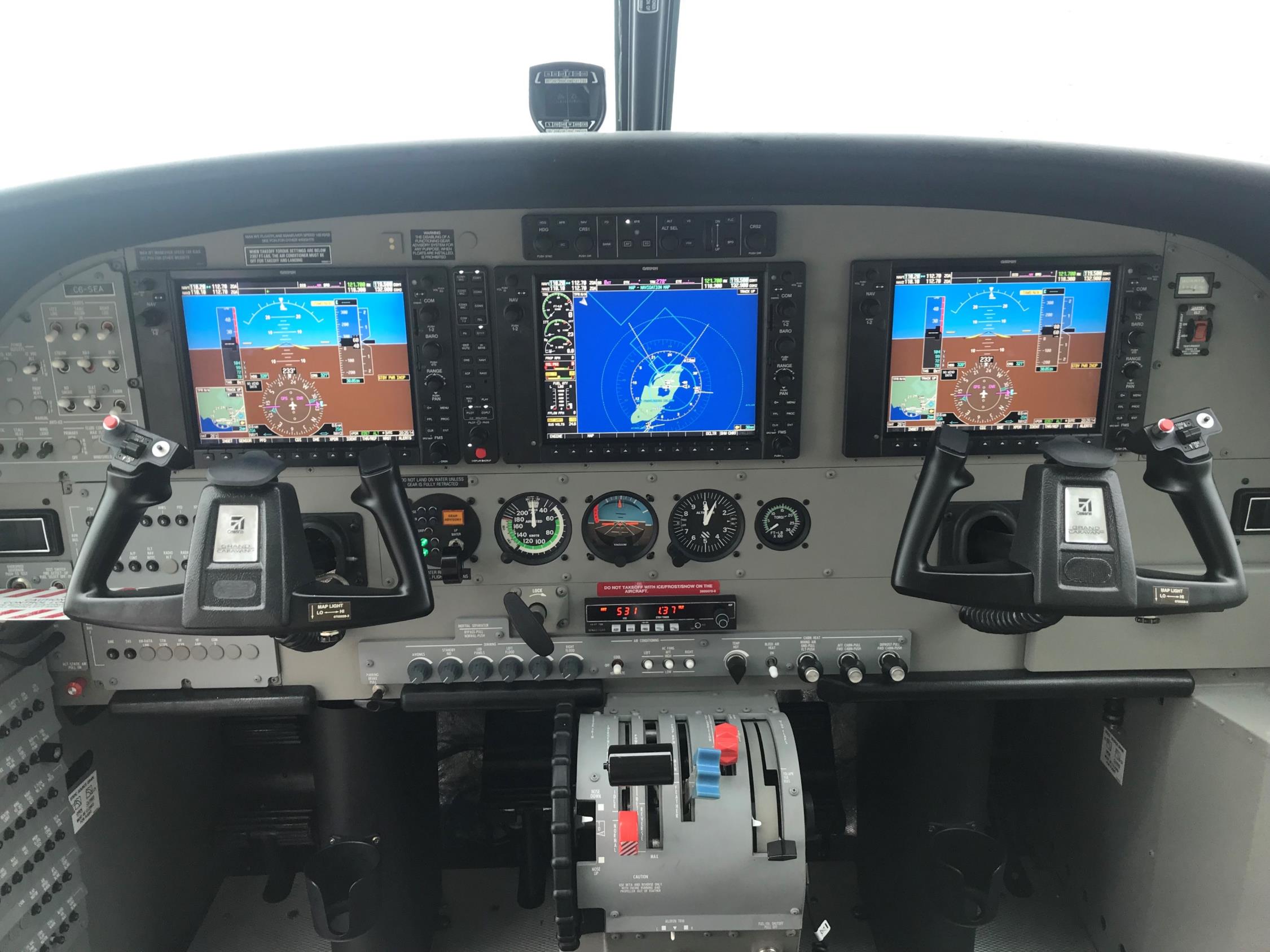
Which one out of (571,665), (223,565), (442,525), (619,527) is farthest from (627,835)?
(223,565)

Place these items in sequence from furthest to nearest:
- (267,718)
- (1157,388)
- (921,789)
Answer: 1. (267,718)
2. (921,789)
3. (1157,388)

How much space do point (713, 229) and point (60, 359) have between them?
1.35 metres

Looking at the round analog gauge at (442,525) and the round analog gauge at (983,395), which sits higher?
the round analog gauge at (983,395)

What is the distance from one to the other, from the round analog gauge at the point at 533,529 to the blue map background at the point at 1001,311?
80 centimetres

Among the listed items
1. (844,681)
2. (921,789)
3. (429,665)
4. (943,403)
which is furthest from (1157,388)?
(429,665)

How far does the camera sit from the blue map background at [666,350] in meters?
1.54

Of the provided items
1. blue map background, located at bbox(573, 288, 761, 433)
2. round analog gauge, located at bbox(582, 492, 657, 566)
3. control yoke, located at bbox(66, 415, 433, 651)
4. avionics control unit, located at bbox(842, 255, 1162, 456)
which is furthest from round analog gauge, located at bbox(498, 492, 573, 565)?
avionics control unit, located at bbox(842, 255, 1162, 456)

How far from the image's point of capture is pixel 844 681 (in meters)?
1.68

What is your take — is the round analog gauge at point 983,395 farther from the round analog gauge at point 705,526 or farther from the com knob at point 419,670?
the com knob at point 419,670

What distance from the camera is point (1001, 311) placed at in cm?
155

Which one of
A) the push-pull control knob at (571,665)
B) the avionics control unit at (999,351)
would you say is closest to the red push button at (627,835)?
the push-pull control knob at (571,665)

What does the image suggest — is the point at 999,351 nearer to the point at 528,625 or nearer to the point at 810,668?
the point at 810,668

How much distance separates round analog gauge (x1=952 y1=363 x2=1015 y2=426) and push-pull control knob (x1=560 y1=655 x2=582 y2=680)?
971 mm

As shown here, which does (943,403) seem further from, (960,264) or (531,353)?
(531,353)
